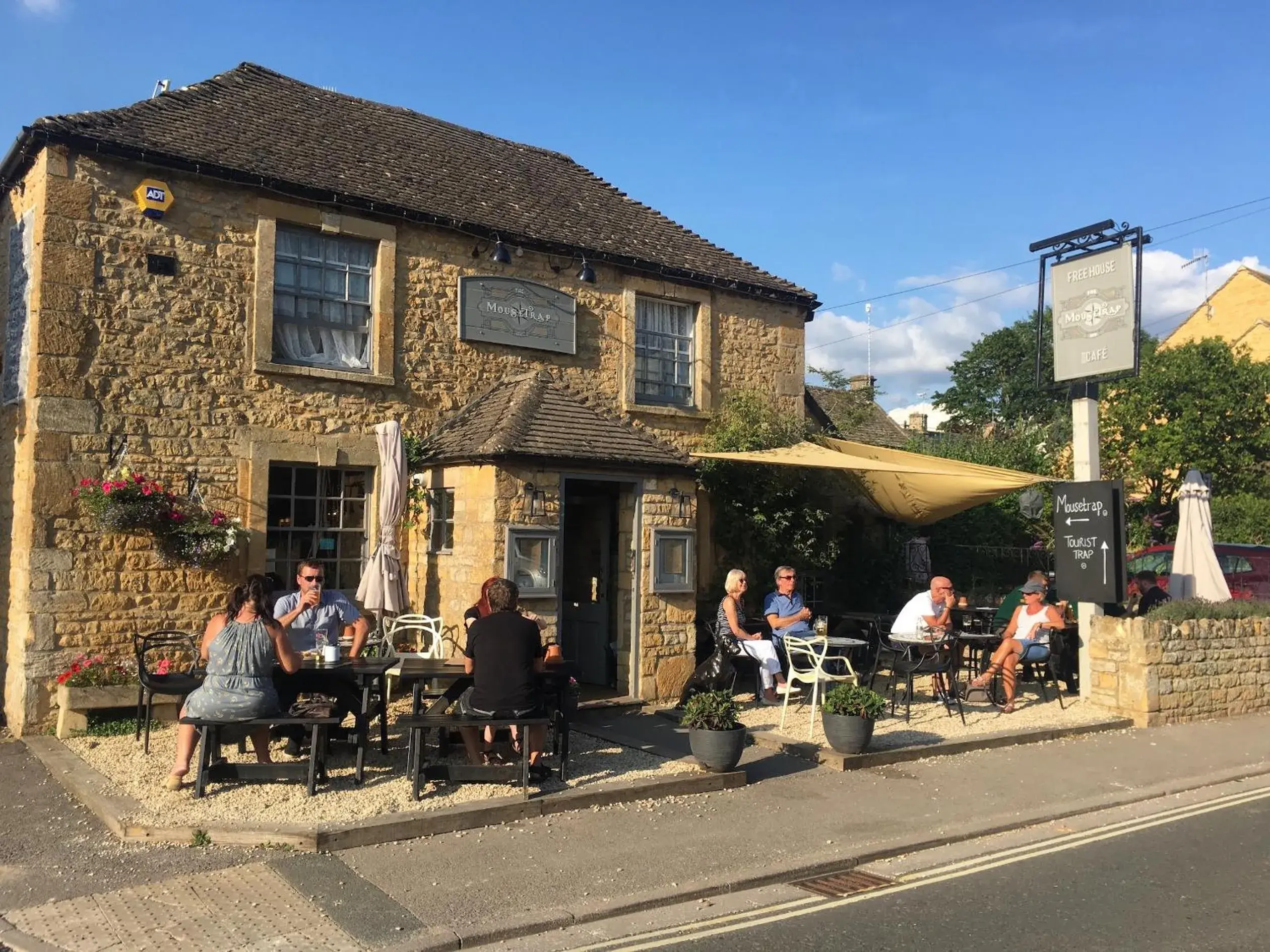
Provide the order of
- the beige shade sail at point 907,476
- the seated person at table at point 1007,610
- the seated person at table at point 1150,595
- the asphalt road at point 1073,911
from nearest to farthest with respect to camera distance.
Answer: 1. the asphalt road at point 1073,911
2. the beige shade sail at point 907,476
3. the seated person at table at point 1150,595
4. the seated person at table at point 1007,610

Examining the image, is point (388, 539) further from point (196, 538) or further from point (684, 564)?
point (684, 564)

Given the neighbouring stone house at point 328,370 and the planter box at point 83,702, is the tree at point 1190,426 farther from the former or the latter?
the planter box at point 83,702

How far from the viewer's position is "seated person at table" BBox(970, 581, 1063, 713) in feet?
34.5

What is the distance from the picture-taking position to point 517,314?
11.4 meters

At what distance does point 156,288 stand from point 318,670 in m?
4.39

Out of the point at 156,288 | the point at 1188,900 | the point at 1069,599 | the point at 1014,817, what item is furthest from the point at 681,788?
the point at 156,288

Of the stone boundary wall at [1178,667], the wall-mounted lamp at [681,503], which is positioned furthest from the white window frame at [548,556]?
the stone boundary wall at [1178,667]

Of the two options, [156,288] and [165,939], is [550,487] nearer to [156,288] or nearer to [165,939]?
[156,288]

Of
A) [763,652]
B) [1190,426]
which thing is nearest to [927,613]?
[763,652]

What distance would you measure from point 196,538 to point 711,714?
198 inches

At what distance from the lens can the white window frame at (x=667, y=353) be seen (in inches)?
490

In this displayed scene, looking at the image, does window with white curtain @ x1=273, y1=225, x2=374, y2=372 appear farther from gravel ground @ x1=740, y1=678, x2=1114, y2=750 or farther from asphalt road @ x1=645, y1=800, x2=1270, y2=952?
asphalt road @ x1=645, y1=800, x2=1270, y2=952

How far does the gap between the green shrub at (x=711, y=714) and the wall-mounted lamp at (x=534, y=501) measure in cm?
295

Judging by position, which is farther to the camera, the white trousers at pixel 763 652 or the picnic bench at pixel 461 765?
the white trousers at pixel 763 652
